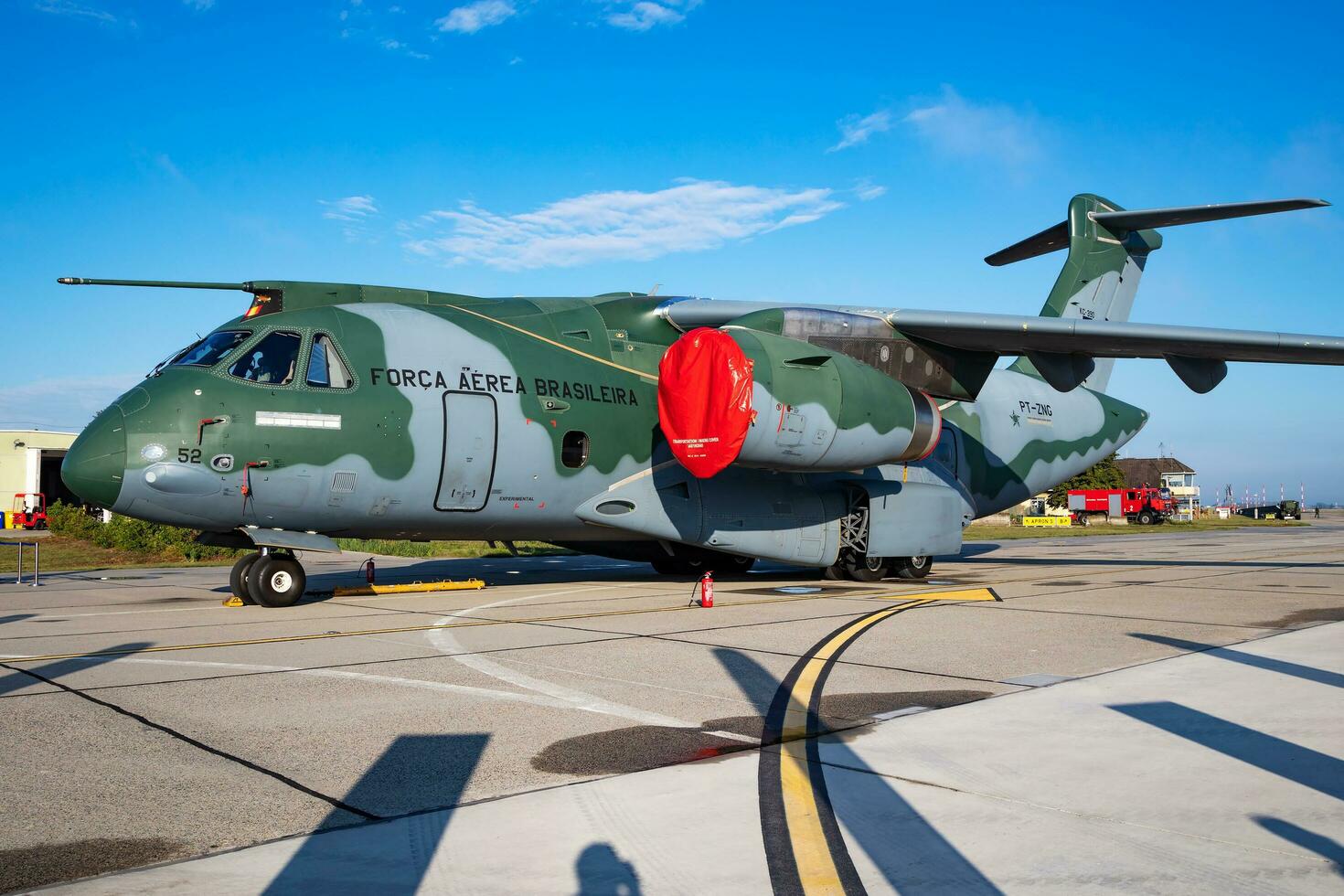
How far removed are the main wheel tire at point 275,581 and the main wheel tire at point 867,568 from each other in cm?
782

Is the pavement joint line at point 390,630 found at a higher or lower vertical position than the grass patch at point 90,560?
higher

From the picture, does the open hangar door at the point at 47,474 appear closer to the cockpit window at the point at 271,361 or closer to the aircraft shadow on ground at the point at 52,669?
the cockpit window at the point at 271,361

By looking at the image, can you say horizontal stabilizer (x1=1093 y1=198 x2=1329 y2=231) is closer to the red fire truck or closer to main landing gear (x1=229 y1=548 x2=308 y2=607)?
main landing gear (x1=229 y1=548 x2=308 y2=607)

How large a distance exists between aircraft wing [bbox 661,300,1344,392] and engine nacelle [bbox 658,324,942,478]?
1224 millimetres

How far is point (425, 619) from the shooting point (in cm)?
1049

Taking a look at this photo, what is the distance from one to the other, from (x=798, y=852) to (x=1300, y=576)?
1569 cm

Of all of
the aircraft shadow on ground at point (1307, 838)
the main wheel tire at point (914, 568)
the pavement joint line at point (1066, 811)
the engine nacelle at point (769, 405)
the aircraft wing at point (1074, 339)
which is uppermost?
the aircraft wing at point (1074, 339)

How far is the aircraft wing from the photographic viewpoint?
519 inches

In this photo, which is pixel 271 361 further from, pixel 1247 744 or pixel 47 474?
pixel 47 474

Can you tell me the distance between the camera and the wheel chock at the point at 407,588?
13.3 meters

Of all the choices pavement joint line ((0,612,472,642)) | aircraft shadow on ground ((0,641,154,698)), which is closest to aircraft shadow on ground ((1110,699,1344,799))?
aircraft shadow on ground ((0,641,154,698))

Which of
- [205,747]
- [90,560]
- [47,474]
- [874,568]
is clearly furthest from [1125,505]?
[205,747]

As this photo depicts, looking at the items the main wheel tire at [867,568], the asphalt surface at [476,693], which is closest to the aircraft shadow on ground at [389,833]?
the asphalt surface at [476,693]

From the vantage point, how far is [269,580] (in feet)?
38.8
